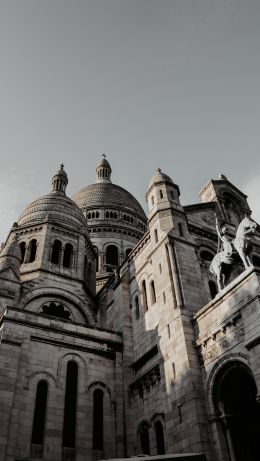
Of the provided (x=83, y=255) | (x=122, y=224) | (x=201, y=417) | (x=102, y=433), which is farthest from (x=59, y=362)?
(x=122, y=224)

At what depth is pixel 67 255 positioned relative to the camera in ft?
105

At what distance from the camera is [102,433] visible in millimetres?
20219

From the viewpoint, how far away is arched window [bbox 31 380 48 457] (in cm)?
1817

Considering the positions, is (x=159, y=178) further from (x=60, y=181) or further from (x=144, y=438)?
(x=60, y=181)

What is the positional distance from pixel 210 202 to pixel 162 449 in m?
15.7

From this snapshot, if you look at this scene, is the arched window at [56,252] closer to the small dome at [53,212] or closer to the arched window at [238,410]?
the small dome at [53,212]

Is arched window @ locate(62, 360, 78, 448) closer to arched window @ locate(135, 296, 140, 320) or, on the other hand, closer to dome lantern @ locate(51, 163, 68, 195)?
arched window @ locate(135, 296, 140, 320)

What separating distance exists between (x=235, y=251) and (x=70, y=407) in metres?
10.9

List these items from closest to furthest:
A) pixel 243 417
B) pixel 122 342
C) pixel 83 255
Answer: pixel 243 417 → pixel 122 342 → pixel 83 255

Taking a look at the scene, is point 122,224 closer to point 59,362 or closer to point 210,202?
point 210,202

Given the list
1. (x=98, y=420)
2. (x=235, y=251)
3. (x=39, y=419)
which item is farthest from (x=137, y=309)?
(x=39, y=419)

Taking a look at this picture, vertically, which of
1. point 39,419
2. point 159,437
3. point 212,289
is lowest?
point 159,437

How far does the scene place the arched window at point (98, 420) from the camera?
1989 cm

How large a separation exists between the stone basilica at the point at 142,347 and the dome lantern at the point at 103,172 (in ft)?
104
